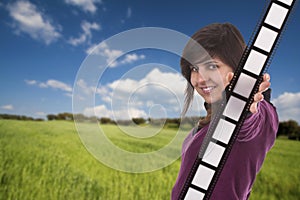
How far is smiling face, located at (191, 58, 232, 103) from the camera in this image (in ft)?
3.43

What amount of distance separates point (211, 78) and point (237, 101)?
26 cm

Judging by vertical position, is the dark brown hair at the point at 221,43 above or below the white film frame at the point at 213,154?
above

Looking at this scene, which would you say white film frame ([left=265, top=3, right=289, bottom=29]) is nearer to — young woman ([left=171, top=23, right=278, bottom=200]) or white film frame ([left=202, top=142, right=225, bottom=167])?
young woman ([left=171, top=23, right=278, bottom=200])

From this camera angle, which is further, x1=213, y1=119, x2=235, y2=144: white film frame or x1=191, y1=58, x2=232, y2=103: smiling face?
x1=191, y1=58, x2=232, y2=103: smiling face

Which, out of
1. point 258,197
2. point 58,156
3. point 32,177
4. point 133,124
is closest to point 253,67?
point 133,124

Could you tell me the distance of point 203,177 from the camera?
84 cm

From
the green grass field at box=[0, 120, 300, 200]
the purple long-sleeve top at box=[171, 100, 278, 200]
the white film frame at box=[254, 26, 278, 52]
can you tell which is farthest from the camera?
the green grass field at box=[0, 120, 300, 200]

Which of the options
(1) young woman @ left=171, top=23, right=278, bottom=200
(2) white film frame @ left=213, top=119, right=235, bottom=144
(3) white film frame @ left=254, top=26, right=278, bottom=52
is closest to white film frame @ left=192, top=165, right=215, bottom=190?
(2) white film frame @ left=213, top=119, right=235, bottom=144

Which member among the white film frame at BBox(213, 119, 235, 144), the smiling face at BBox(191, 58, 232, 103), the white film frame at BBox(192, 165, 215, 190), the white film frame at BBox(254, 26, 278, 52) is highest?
the white film frame at BBox(254, 26, 278, 52)

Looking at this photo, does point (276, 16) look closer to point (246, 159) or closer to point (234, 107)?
point (234, 107)

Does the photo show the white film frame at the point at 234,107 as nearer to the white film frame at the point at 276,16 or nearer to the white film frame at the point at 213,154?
the white film frame at the point at 213,154

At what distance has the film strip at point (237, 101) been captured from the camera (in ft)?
2.62

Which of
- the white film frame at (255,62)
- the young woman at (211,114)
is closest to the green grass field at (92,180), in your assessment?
the young woman at (211,114)

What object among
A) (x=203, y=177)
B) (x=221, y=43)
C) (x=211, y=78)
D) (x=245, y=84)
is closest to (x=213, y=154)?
(x=203, y=177)
